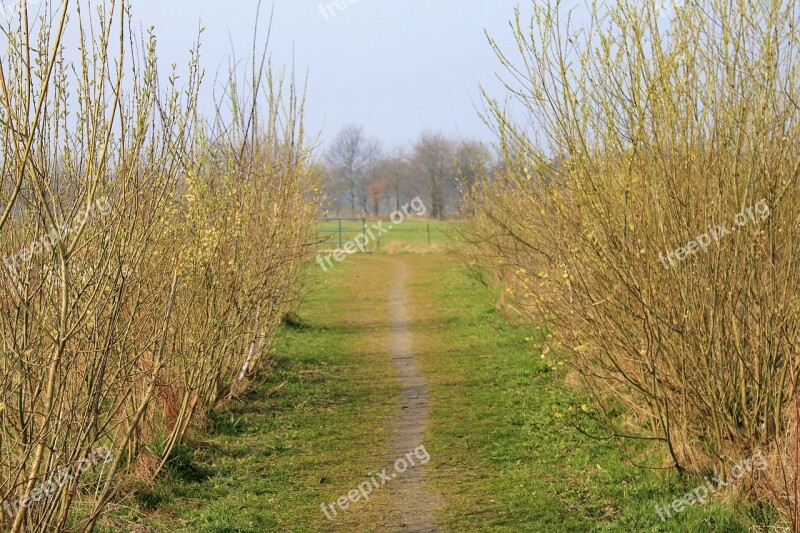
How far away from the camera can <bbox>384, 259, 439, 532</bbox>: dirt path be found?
629 cm

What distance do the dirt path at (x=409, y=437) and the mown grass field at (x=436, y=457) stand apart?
0.13 metres

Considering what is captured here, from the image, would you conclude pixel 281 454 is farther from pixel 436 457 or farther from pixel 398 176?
pixel 398 176

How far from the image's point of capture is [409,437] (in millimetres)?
8586

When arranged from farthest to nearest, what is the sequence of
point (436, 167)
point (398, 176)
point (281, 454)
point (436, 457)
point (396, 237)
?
point (398, 176), point (436, 167), point (396, 237), point (281, 454), point (436, 457)

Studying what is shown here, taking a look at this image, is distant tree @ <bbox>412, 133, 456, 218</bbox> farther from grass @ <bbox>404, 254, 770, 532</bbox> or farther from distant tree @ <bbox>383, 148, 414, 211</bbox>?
grass @ <bbox>404, 254, 770, 532</bbox>

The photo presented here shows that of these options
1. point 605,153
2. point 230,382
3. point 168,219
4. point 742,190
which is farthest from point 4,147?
point 230,382

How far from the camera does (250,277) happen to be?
845 centimetres

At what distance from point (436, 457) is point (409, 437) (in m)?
0.77

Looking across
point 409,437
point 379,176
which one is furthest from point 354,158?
point 409,437

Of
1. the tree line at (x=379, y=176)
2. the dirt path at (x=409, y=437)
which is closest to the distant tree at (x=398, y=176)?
the tree line at (x=379, y=176)

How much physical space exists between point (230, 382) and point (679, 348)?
17.1ft

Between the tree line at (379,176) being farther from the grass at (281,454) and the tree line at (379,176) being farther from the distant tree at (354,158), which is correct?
the grass at (281,454)

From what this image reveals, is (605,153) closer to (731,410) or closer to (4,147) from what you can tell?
(731,410)

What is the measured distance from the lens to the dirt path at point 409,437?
247 inches
